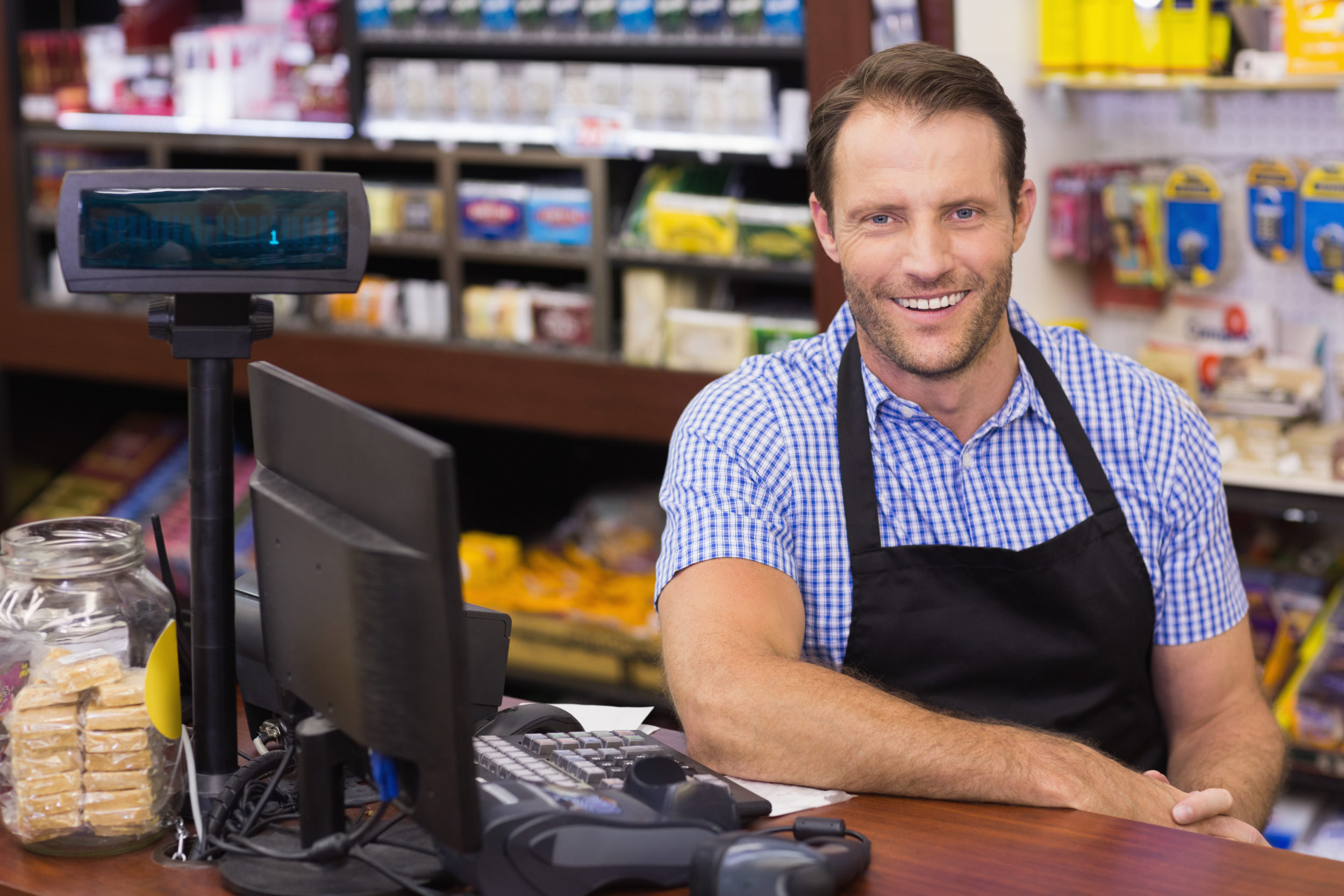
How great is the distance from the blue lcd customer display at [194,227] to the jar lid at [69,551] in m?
0.26

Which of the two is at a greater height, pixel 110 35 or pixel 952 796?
pixel 110 35

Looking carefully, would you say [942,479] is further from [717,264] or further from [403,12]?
[403,12]

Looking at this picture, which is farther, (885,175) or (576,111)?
(576,111)

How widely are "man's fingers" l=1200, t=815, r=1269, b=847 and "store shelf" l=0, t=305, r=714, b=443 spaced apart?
2057 mm

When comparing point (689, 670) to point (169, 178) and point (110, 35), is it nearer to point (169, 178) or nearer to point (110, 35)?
point (169, 178)

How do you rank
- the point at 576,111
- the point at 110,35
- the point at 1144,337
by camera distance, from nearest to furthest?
1. the point at 1144,337
2. the point at 576,111
3. the point at 110,35

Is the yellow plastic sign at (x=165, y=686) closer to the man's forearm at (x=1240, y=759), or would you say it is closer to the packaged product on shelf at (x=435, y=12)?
the man's forearm at (x=1240, y=759)

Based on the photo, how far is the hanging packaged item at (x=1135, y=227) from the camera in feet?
10.7

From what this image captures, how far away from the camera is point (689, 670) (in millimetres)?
1679

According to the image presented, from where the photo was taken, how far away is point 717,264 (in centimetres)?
363

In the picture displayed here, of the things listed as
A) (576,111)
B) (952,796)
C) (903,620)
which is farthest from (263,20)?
(952,796)

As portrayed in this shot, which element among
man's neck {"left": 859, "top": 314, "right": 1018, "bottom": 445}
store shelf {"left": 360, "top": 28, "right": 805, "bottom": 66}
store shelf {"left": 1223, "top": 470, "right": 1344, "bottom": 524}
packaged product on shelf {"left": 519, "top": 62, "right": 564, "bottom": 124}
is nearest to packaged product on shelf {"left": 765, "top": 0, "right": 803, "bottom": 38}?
store shelf {"left": 360, "top": 28, "right": 805, "bottom": 66}

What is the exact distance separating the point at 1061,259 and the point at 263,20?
2577mm

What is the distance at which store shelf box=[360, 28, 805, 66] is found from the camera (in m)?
3.55
